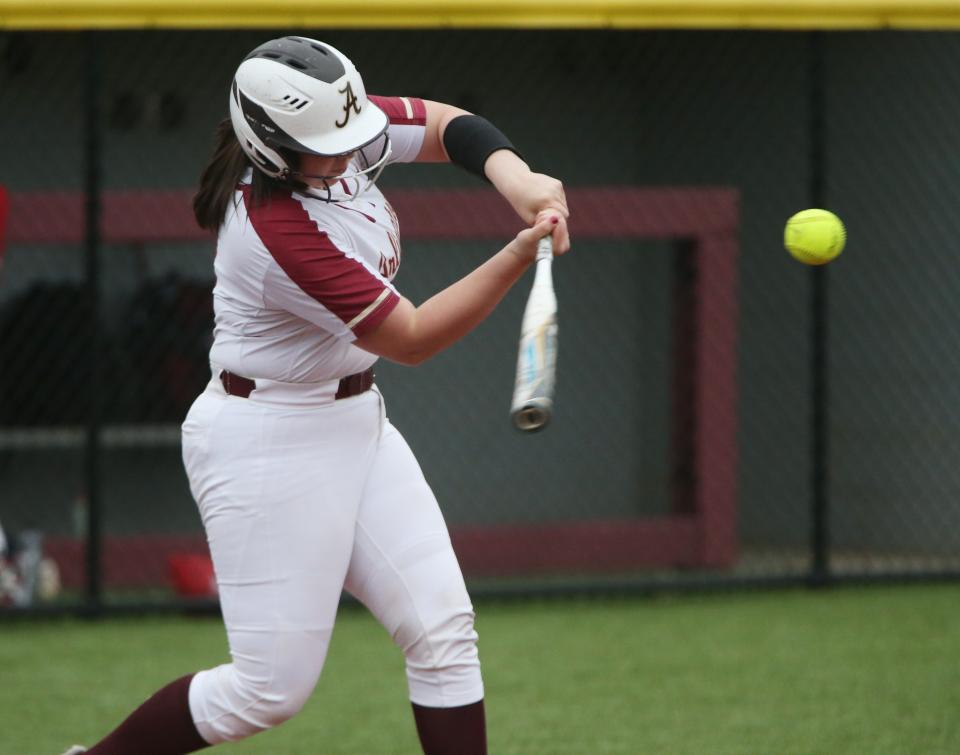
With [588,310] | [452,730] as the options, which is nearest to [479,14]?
[588,310]

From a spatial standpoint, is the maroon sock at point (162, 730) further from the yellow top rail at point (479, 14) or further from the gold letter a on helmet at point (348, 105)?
the yellow top rail at point (479, 14)

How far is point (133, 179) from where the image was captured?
663cm

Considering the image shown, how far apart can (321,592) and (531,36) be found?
4649 mm

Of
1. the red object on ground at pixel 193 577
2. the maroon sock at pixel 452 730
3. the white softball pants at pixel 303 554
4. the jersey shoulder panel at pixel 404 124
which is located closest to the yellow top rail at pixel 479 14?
the red object on ground at pixel 193 577

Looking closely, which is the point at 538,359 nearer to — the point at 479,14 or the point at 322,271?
the point at 322,271

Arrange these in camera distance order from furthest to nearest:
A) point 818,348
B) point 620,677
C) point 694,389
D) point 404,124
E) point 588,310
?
point 588,310
point 694,389
point 818,348
point 620,677
point 404,124

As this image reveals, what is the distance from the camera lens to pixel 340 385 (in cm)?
284

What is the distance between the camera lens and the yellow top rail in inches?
201

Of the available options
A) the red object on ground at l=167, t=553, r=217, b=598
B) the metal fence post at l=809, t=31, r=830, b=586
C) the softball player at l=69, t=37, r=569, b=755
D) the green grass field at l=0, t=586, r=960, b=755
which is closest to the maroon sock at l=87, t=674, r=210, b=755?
the softball player at l=69, t=37, r=569, b=755

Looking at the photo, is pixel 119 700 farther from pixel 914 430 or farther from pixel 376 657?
pixel 914 430

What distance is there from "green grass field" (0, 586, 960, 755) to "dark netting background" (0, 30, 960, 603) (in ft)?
1.84

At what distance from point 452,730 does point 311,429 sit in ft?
2.12

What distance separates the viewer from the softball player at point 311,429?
2535 millimetres

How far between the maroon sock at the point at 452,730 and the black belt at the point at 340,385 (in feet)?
2.08
